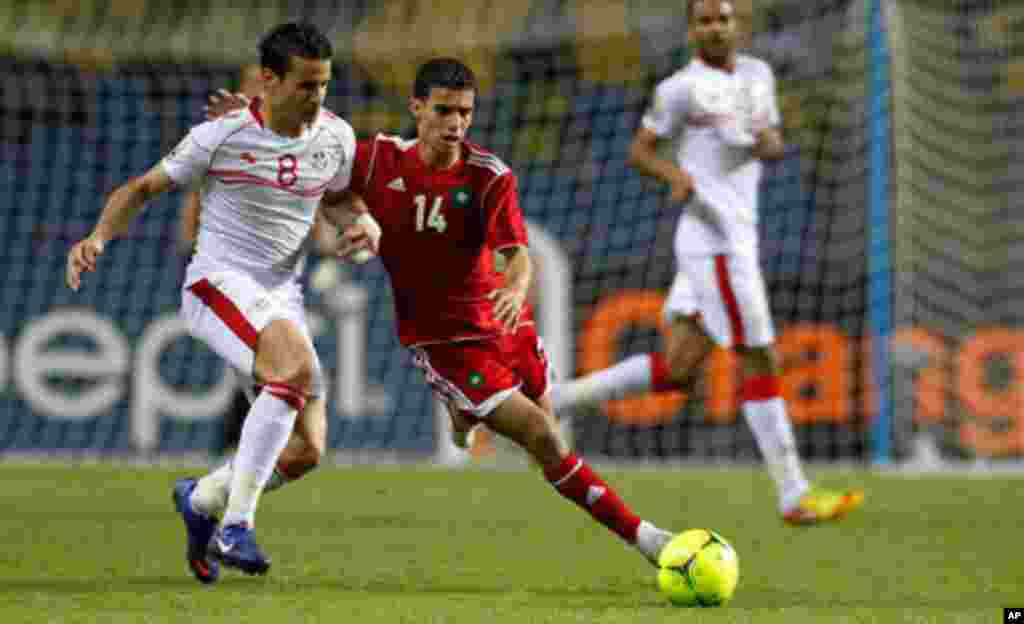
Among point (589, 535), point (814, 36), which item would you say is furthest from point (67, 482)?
point (814, 36)

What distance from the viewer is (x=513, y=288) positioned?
5.03 m

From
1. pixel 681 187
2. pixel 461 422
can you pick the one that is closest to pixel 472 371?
pixel 461 422

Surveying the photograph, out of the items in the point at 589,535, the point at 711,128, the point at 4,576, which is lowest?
the point at 589,535

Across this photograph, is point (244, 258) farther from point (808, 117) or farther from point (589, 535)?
point (808, 117)

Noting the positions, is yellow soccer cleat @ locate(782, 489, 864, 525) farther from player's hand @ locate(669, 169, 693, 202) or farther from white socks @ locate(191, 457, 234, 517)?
white socks @ locate(191, 457, 234, 517)

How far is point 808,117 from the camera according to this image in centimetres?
1321

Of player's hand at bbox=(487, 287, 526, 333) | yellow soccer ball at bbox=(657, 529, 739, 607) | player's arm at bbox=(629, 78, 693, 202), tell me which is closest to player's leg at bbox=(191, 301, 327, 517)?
player's hand at bbox=(487, 287, 526, 333)

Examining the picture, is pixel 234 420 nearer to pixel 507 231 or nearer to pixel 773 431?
pixel 773 431

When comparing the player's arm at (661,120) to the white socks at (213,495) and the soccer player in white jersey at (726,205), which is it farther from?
the white socks at (213,495)

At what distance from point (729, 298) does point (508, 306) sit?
2.64 metres

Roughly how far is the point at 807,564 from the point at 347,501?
3035mm

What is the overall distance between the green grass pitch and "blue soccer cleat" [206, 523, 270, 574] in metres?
0.07

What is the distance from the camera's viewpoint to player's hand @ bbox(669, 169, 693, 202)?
22.4 feet

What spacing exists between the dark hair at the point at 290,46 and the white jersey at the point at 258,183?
8.6 inches
